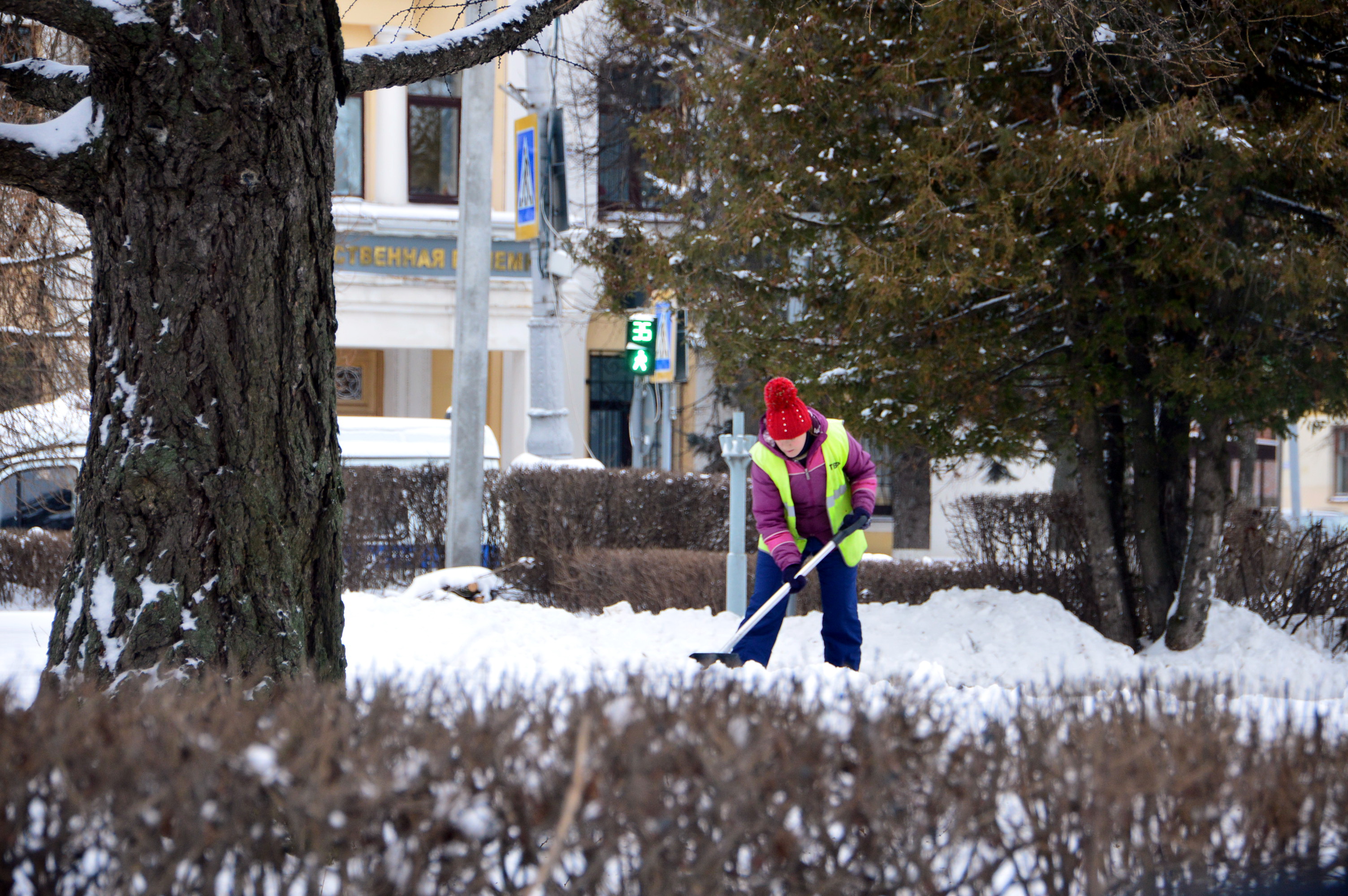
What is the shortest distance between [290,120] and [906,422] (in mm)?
4690

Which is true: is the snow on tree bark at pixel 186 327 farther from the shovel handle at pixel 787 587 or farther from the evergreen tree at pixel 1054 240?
the evergreen tree at pixel 1054 240

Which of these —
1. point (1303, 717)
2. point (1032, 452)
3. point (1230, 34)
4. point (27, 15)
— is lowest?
point (1303, 717)

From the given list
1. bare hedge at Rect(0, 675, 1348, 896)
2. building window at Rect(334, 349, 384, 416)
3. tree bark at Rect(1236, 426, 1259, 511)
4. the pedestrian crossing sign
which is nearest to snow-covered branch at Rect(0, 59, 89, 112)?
bare hedge at Rect(0, 675, 1348, 896)

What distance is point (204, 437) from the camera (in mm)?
3621

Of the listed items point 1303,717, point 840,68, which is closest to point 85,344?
point 840,68

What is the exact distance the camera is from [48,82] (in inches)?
157

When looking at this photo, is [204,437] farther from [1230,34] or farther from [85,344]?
[85,344]

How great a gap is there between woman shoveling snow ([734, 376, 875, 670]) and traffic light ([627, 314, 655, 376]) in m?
7.28

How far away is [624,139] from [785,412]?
14.6 m

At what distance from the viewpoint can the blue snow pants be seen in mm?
6086

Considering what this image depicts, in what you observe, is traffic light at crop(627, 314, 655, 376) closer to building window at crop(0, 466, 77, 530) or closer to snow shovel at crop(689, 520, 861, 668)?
building window at crop(0, 466, 77, 530)

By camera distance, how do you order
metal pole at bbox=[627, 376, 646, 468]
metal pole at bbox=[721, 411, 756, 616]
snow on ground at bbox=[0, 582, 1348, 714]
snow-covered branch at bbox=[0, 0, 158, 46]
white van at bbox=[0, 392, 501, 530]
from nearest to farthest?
snow-covered branch at bbox=[0, 0, 158, 46], snow on ground at bbox=[0, 582, 1348, 714], metal pole at bbox=[721, 411, 756, 616], white van at bbox=[0, 392, 501, 530], metal pole at bbox=[627, 376, 646, 468]

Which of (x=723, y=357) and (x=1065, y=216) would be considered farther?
(x=723, y=357)

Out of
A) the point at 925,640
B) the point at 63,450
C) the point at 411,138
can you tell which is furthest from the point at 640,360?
the point at 411,138
